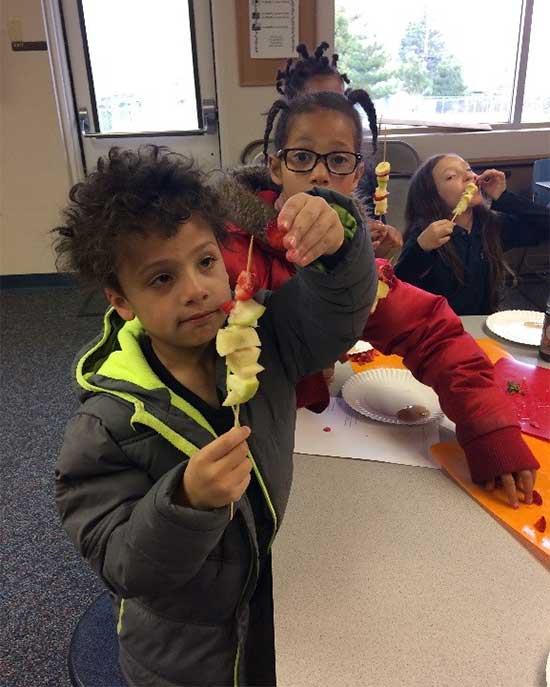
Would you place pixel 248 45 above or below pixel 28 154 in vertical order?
above

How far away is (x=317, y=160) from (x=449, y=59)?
11.8 feet

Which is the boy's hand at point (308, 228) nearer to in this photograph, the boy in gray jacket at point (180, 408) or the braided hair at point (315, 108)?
the boy in gray jacket at point (180, 408)

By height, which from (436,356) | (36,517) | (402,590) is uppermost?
(436,356)

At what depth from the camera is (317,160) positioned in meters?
1.36

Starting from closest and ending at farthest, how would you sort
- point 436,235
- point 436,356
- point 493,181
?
point 436,356, point 436,235, point 493,181

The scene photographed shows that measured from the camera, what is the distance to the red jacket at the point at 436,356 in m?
1.09

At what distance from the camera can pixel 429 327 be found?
1.30 meters

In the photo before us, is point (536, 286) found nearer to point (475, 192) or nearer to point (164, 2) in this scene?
point (475, 192)

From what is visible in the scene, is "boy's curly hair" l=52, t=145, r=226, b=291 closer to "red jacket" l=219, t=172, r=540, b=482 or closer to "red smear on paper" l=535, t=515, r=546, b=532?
"red jacket" l=219, t=172, r=540, b=482

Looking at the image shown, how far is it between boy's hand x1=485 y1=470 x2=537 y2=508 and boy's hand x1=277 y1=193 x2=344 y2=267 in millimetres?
558

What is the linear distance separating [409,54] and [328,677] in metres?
4.46

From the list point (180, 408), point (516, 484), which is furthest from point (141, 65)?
point (516, 484)

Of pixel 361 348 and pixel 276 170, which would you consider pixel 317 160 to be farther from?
pixel 361 348

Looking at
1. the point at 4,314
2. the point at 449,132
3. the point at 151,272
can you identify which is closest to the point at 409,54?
the point at 449,132
